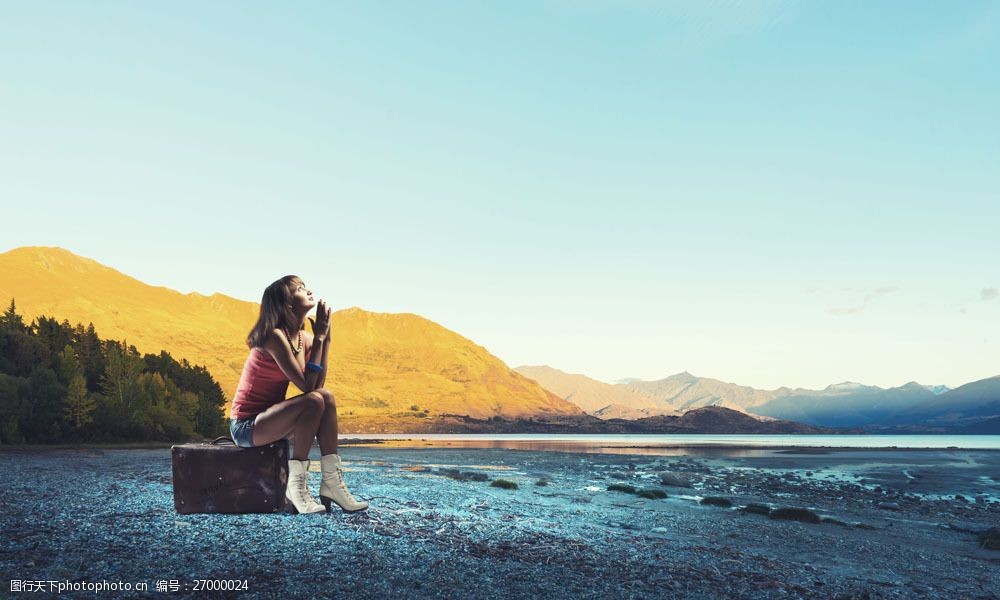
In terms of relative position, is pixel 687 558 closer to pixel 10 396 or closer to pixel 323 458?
pixel 323 458

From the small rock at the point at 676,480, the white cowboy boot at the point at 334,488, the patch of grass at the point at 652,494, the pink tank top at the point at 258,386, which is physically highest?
the pink tank top at the point at 258,386

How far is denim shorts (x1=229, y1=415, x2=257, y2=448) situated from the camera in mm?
10859

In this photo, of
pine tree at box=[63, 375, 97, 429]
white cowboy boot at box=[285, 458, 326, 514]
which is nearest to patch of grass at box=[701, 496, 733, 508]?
white cowboy boot at box=[285, 458, 326, 514]

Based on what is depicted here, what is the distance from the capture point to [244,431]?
10883mm

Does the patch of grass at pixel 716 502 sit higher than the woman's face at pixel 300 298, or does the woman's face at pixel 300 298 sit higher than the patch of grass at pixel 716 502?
the woman's face at pixel 300 298

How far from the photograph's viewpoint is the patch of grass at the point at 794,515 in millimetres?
23600

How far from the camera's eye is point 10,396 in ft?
172

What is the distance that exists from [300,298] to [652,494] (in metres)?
22.6

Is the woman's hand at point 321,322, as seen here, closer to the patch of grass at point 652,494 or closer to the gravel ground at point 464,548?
the gravel ground at point 464,548

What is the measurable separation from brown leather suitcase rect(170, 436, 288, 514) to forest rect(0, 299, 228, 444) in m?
51.6

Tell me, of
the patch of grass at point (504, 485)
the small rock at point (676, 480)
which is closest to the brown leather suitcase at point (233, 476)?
the patch of grass at point (504, 485)

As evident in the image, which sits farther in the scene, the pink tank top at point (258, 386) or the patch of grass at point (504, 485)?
the patch of grass at point (504, 485)

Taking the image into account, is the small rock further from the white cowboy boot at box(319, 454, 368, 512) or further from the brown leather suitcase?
the brown leather suitcase

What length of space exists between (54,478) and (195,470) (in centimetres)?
1472
